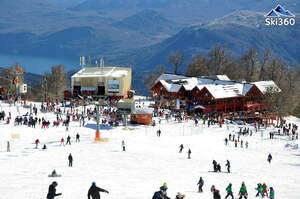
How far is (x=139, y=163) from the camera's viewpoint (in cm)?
3425

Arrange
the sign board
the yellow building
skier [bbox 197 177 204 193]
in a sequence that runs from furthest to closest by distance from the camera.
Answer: the yellow building → the sign board → skier [bbox 197 177 204 193]

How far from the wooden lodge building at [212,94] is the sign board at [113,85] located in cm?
720

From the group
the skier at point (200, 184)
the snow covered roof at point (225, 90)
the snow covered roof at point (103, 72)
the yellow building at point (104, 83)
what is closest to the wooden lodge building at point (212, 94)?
the snow covered roof at point (225, 90)

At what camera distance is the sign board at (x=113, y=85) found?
71188 millimetres

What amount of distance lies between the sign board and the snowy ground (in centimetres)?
2028

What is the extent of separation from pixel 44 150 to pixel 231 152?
1801cm

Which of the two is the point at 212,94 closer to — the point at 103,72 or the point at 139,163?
the point at 103,72

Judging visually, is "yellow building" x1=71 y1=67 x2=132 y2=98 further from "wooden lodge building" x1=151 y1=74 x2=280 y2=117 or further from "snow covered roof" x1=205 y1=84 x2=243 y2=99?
"snow covered roof" x1=205 y1=84 x2=243 y2=99

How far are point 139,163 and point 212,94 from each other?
134 ft

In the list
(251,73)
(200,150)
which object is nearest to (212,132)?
(200,150)

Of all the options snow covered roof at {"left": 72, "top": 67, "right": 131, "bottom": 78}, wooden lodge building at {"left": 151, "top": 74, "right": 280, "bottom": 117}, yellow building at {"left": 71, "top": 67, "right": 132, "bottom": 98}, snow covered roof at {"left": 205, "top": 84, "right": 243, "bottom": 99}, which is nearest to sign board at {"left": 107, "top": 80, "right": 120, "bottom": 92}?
yellow building at {"left": 71, "top": 67, "right": 132, "bottom": 98}

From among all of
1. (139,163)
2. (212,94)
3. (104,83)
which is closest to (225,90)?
(212,94)

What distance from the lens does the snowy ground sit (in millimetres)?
25703

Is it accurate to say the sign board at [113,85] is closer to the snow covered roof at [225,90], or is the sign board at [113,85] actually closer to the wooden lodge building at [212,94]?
the wooden lodge building at [212,94]
